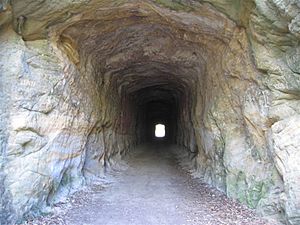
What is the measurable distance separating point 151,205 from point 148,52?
5.33 meters

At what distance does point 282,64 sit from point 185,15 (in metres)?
2.50

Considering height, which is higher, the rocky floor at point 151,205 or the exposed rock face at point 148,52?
the exposed rock face at point 148,52

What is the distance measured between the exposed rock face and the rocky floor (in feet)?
1.30

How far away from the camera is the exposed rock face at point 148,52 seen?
564cm

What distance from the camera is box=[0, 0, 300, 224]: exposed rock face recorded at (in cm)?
564

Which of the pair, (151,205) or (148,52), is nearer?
(151,205)

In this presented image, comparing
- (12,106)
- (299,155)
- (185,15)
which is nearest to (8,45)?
(12,106)

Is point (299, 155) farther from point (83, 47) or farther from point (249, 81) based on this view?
point (83, 47)

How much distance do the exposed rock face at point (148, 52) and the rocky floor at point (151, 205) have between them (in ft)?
1.30

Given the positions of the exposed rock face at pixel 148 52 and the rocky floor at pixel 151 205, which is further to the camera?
the rocky floor at pixel 151 205

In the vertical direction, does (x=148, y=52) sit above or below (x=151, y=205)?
above

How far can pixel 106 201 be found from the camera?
7680 mm

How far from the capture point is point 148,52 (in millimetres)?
10500

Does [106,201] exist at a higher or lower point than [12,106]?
lower
